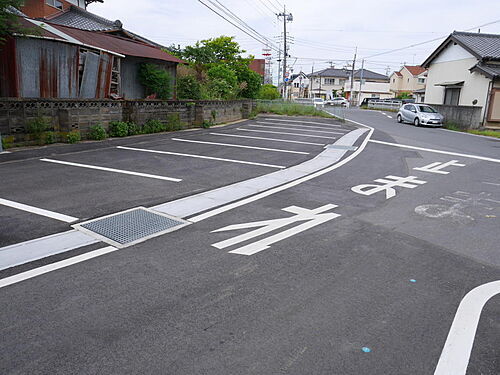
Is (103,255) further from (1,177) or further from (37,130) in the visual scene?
(37,130)

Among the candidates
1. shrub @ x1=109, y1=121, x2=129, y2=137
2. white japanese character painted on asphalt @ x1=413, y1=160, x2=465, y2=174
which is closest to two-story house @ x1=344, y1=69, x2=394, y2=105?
white japanese character painted on asphalt @ x1=413, y1=160, x2=465, y2=174

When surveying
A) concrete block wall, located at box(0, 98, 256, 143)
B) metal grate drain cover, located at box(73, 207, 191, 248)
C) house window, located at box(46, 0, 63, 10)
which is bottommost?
metal grate drain cover, located at box(73, 207, 191, 248)

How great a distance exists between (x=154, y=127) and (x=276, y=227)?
10.9 metres

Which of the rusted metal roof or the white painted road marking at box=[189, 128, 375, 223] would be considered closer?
the white painted road marking at box=[189, 128, 375, 223]

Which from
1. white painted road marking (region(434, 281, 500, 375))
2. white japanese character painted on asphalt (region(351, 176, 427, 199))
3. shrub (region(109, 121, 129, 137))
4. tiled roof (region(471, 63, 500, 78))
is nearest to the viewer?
white painted road marking (region(434, 281, 500, 375))

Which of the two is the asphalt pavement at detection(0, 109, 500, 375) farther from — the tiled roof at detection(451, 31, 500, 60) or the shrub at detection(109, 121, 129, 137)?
the tiled roof at detection(451, 31, 500, 60)

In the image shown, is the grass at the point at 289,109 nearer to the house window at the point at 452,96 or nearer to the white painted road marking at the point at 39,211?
the house window at the point at 452,96

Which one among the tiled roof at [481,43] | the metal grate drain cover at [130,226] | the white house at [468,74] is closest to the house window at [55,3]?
the metal grate drain cover at [130,226]

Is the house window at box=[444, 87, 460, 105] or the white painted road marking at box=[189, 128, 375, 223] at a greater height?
the house window at box=[444, 87, 460, 105]

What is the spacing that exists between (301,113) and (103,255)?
2666 centimetres

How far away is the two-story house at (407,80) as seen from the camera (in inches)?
2569

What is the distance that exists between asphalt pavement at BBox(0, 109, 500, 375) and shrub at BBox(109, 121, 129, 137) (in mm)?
5038

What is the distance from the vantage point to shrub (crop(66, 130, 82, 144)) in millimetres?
11828

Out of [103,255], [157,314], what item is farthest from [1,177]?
[157,314]
